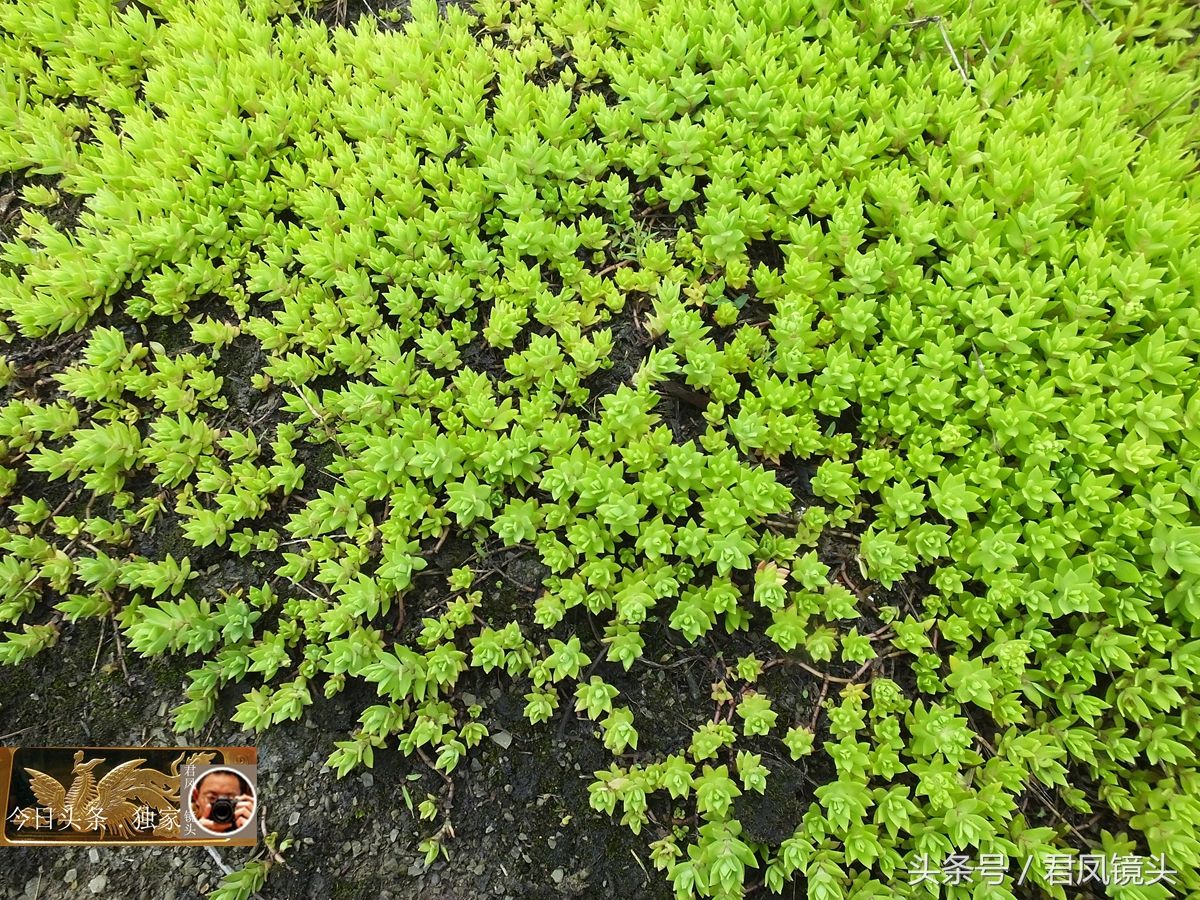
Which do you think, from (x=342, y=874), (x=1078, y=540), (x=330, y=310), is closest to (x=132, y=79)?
(x=330, y=310)

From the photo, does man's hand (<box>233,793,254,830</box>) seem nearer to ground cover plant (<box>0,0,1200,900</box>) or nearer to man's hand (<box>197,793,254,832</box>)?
man's hand (<box>197,793,254,832</box>)

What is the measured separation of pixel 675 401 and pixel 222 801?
254 centimetres

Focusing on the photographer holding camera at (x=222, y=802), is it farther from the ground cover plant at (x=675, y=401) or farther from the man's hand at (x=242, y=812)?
the ground cover plant at (x=675, y=401)

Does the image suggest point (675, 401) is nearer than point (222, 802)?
No

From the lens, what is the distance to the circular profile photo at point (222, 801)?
9.47 ft

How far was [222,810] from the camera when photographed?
289cm

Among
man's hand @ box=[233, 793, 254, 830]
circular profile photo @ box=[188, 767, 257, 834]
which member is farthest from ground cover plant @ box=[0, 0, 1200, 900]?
man's hand @ box=[233, 793, 254, 830]

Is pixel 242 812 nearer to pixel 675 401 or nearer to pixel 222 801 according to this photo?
pixel 222 801

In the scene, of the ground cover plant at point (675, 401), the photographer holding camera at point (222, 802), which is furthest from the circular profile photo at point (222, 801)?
the ground cover plant at point (675, 401)

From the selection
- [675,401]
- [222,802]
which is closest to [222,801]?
[222,802]

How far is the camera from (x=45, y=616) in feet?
10.4

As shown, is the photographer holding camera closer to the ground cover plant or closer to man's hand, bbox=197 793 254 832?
man's hand, bbox=197 793 254 832

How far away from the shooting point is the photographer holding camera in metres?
2.89

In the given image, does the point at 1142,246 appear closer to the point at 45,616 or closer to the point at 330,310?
the point at 330,310
